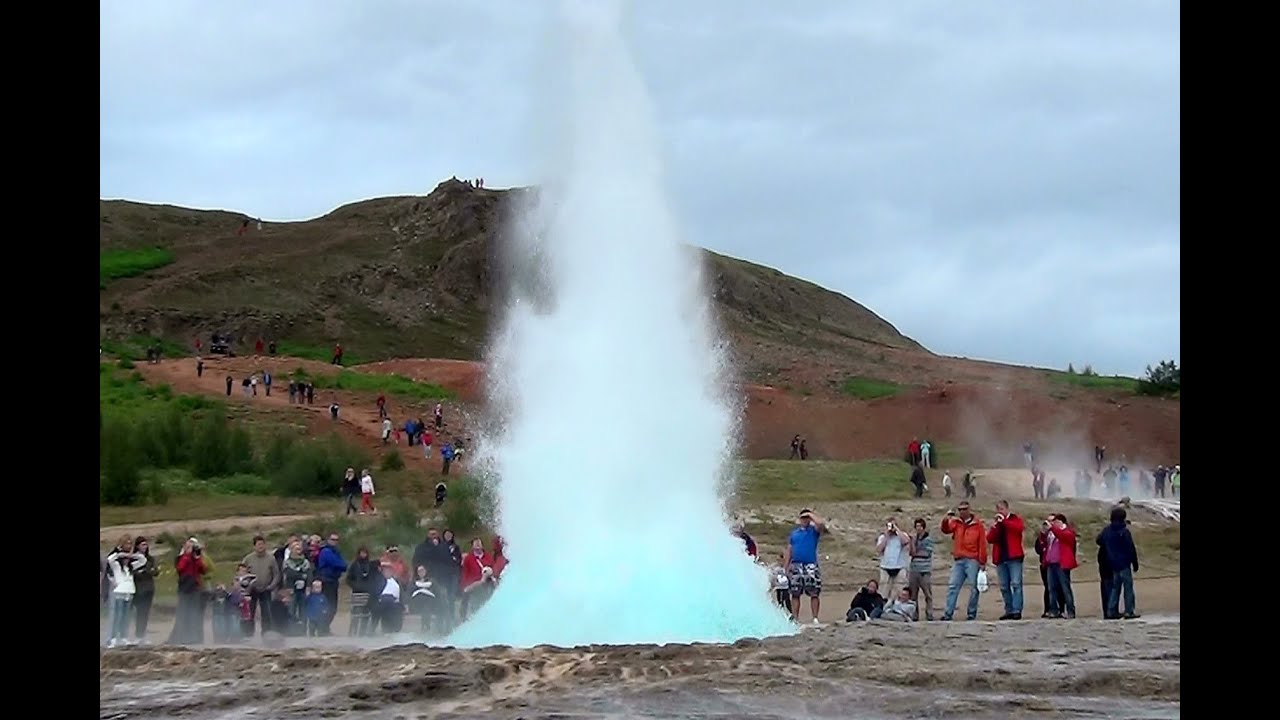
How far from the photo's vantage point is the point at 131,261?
72438 millimetres

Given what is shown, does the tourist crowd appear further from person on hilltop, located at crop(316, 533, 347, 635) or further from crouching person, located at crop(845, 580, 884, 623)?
crouching person, located at crop(845, 580, 884, 623)

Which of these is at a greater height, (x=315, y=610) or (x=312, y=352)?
(x=312, y=352)

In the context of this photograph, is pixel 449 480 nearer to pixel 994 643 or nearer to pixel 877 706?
pixel 994 643

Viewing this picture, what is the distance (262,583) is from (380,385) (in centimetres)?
3238

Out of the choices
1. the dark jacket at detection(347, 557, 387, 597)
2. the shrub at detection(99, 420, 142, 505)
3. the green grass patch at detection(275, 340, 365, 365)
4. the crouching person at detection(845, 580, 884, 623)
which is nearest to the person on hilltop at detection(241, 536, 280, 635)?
the dark jacket at detection(347, 557, 387, 597)

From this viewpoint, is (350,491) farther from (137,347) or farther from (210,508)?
(137,347)

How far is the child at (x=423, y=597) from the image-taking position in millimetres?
12016

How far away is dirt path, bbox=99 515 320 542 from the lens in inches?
862

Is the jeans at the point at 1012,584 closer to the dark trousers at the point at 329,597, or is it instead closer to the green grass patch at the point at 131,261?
the dark trousers at the point at 329,597

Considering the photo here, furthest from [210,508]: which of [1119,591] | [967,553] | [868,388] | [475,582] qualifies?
[868,388]
